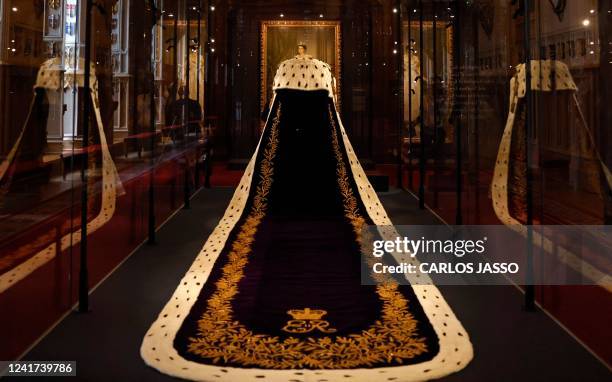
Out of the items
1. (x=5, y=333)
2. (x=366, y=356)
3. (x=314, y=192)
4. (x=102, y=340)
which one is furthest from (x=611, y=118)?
(x=314, y=192)

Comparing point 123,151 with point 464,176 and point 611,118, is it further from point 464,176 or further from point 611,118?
point 611,118

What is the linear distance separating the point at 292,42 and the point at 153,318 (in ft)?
26.2

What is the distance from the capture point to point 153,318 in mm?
2742

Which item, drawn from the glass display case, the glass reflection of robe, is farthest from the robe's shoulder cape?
the glass reflection of robe

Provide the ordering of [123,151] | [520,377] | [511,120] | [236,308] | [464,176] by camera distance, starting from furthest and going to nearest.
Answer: [464,176], [123,151], [511,120], [236,308], [520,377]

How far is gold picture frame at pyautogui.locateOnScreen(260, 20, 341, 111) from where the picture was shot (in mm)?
9938

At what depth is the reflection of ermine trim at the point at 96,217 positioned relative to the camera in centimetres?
208

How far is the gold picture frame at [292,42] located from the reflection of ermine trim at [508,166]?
655 cm

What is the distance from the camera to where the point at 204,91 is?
884 centimetres

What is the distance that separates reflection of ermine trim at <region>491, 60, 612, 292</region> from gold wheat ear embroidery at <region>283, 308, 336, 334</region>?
1.14m

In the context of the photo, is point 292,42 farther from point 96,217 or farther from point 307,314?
point 307,314

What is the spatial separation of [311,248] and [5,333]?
7.67 feet

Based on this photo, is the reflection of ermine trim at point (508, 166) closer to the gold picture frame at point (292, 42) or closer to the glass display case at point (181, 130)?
the glass display case at point (181, 130)

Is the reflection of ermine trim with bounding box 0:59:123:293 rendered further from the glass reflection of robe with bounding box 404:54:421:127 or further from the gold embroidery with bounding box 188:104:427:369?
the glass reflection of robe with bounding box 404:54:421:127
